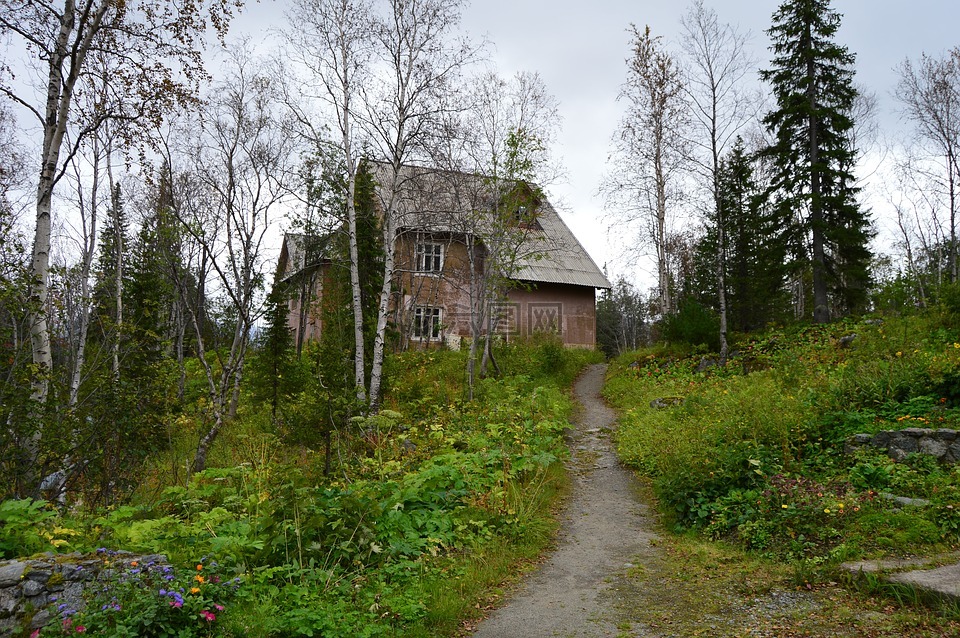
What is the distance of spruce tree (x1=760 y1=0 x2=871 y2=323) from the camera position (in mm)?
18953

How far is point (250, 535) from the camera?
560 cm

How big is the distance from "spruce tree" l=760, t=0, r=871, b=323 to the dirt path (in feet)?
43.7

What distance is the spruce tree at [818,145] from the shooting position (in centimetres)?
1895

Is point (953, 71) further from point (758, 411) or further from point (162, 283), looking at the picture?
point (162, 283)

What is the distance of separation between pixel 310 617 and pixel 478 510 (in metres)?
3.08

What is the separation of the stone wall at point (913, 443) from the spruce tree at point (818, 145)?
1269 cm

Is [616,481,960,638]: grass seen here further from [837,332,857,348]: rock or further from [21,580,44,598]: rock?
[837,332,857,348]: rock

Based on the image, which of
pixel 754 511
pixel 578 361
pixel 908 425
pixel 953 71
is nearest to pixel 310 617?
pixel 754 511

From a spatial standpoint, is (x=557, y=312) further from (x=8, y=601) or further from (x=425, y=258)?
(x=8, y=601)

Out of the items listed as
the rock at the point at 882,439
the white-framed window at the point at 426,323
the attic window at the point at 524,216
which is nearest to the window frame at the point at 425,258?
the white-framed window at the point at 426,323

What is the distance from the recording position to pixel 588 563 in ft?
20.9

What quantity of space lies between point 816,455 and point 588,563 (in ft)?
12.7

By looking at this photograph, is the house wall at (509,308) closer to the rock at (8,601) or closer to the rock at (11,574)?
the rock at (11,574)

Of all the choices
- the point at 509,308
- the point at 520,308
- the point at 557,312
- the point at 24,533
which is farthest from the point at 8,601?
the point at 557,312
